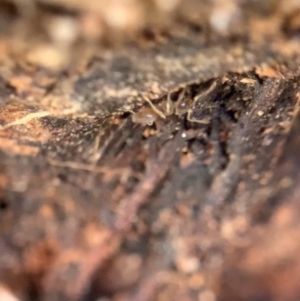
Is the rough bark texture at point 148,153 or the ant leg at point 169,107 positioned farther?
the ant leg at point 169,107

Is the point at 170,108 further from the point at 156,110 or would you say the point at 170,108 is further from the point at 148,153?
the point at 148,153

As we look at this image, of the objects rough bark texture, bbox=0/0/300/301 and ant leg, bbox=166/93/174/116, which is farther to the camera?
ant leg, bbox=166/93/174/116

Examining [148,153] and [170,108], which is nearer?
[170,108]

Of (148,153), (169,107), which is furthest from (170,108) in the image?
(148,153)

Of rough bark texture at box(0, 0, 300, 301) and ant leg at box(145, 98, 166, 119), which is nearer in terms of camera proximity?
rough bark texture at box(0, 0, 300, 301)

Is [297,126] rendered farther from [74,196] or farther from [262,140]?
[74,196]
